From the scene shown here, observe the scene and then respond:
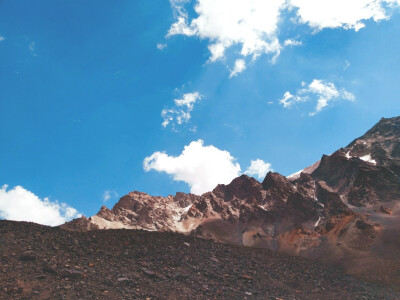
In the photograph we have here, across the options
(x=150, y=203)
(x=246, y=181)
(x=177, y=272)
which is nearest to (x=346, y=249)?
(x=177, y=272)

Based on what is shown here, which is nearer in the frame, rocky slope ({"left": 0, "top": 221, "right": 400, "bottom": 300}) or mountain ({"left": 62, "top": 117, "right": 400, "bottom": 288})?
rocky slope ({"left": 0, "top": 221, "right": 400, "bottom": 300})

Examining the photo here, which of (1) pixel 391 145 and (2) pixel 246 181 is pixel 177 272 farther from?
(1) pixel 391 145

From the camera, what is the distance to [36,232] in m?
24.1

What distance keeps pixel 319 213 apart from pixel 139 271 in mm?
100750

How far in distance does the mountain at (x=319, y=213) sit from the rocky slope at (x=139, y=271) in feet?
47.4

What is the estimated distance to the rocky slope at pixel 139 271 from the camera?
57.4ft

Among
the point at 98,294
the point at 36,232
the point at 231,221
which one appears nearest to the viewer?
the point at 98,294

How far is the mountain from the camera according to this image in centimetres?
6712

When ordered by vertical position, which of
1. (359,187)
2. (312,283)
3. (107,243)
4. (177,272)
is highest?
(359,187)

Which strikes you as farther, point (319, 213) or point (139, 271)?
point (319, 213)

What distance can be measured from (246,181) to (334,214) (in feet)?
229

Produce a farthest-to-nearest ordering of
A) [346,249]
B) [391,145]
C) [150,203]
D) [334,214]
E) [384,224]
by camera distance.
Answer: [150,203] → [391,145] → [334,214] → [384,224] → [346,249]

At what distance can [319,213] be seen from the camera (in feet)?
357

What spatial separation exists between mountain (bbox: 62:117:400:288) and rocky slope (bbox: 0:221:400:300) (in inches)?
569
